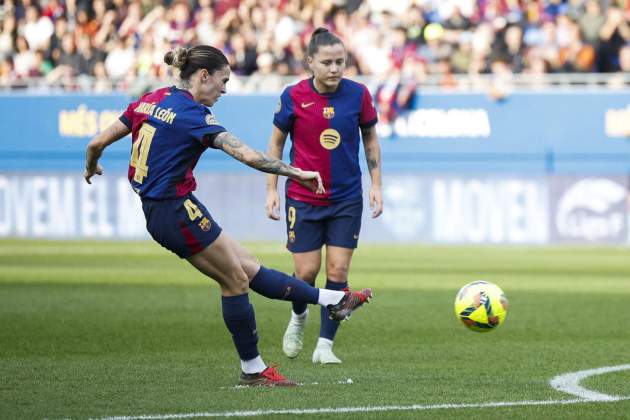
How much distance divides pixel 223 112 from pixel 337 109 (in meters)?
20.1

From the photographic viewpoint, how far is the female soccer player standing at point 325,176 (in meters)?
9.43

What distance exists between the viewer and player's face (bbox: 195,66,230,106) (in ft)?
25.0

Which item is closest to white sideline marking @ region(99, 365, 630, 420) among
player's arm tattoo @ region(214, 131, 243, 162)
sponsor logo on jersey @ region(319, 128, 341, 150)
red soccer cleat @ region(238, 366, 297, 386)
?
red soccer cleat @ region(238, 366, 297, 386)

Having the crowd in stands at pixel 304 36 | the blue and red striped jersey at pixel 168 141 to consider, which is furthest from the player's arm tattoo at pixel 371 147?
the crowd in stands at pixel 304 36

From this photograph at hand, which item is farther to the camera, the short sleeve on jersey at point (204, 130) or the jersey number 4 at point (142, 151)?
the jersey number 4 at point (142, 151)

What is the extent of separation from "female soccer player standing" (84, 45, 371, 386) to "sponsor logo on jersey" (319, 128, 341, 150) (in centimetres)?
183

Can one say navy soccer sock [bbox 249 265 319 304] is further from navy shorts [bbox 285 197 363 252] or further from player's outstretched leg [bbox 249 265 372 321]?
navy shorts [bbox 285 197 363 252]

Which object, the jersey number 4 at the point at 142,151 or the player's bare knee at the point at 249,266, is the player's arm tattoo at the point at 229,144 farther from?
the player's bare knee at the point at 249,266

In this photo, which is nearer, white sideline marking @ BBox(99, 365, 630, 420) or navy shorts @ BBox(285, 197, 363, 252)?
white sideline marking @ BBox(99, 365, 630, 420)

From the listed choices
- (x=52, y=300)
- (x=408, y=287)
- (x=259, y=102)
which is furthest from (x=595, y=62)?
(x=52, y=300)

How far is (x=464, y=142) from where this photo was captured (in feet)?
92.2

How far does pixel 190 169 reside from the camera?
763cm

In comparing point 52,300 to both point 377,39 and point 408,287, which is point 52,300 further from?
point 377,39

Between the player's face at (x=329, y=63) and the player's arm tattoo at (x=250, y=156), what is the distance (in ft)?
6.40
